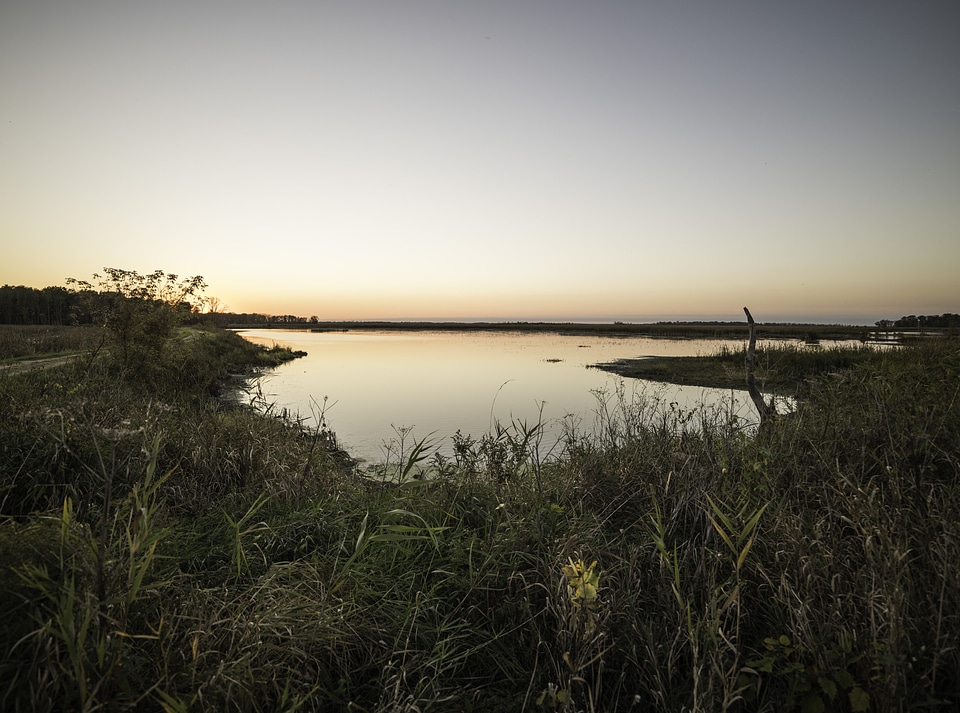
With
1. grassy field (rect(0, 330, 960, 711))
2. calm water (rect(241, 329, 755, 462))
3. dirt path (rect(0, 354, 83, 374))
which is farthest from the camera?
calm water (rect(241, 329, 755, 462))

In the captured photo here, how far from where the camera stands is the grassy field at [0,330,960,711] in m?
2.12

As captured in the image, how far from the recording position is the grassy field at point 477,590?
212cm

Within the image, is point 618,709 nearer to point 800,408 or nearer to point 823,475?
point 823,475

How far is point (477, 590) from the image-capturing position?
124 inches

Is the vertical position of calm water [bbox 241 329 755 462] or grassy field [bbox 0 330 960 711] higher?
grassy field [bbox 0 330 960 711]

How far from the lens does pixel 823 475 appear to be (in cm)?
425

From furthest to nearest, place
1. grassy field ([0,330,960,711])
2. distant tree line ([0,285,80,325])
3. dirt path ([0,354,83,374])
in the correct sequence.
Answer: distant tree line ([0,285,80,325]) < dirt path ([0,354,83,374]) < grassy field ([0,330,960,711])

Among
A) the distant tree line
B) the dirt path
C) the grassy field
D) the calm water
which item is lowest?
the calm water

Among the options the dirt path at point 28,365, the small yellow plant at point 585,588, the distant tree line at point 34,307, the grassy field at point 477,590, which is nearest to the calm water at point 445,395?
the grassy field at point 477,590

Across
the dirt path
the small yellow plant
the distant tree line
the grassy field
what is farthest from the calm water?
the distant tree line

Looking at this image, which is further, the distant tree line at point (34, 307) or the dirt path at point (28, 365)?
the distant tree line at point (34, 307)

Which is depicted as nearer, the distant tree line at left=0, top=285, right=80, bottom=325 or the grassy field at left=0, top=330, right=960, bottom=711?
the grassy field at left=0, top=330, right=960, bottom=711

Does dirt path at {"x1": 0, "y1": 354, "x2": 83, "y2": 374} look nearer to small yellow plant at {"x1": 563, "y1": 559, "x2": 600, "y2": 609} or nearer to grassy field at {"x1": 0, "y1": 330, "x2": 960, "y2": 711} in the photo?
grassy field at {"x1": 0, "y1": 330, "x2": 960, "y2": 711}

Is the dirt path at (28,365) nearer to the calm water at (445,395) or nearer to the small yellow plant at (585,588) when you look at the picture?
the calm water at (445,395)
